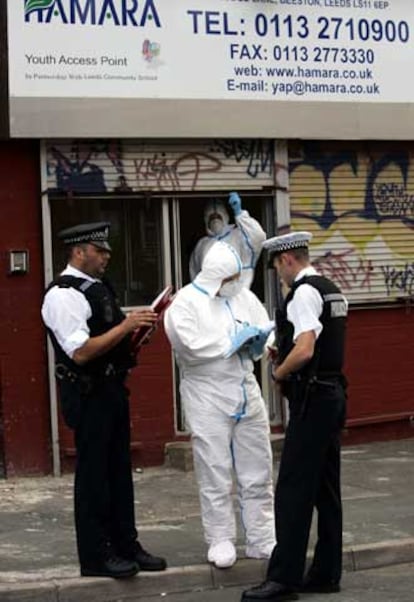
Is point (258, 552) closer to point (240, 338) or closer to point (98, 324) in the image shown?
point (240, 338)

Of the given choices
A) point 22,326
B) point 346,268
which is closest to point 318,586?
point 22,326

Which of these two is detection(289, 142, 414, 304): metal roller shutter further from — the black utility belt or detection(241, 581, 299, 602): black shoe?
detection(241, 581, 299, 602): black shoe

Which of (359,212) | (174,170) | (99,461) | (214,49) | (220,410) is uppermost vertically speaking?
(214,49)

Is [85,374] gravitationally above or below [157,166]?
below

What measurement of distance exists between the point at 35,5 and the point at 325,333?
193 inches

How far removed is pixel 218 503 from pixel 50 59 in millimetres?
4787

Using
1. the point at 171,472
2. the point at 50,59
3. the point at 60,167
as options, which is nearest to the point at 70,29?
the point at 50,59

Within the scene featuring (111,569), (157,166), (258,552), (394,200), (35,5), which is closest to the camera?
(111,569)

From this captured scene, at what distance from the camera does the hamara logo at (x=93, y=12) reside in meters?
9.86

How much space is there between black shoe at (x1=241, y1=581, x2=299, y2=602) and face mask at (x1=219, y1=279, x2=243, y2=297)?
71.2 inches

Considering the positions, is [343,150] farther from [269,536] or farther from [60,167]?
[269,536]

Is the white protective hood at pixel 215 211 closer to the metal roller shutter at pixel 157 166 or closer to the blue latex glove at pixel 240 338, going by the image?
the metal roller shutter at pixel 157 166

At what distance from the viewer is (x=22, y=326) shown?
993cm

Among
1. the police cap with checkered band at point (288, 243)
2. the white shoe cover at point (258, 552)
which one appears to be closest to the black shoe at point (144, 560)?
the white shoe cover at point (258, 552)
